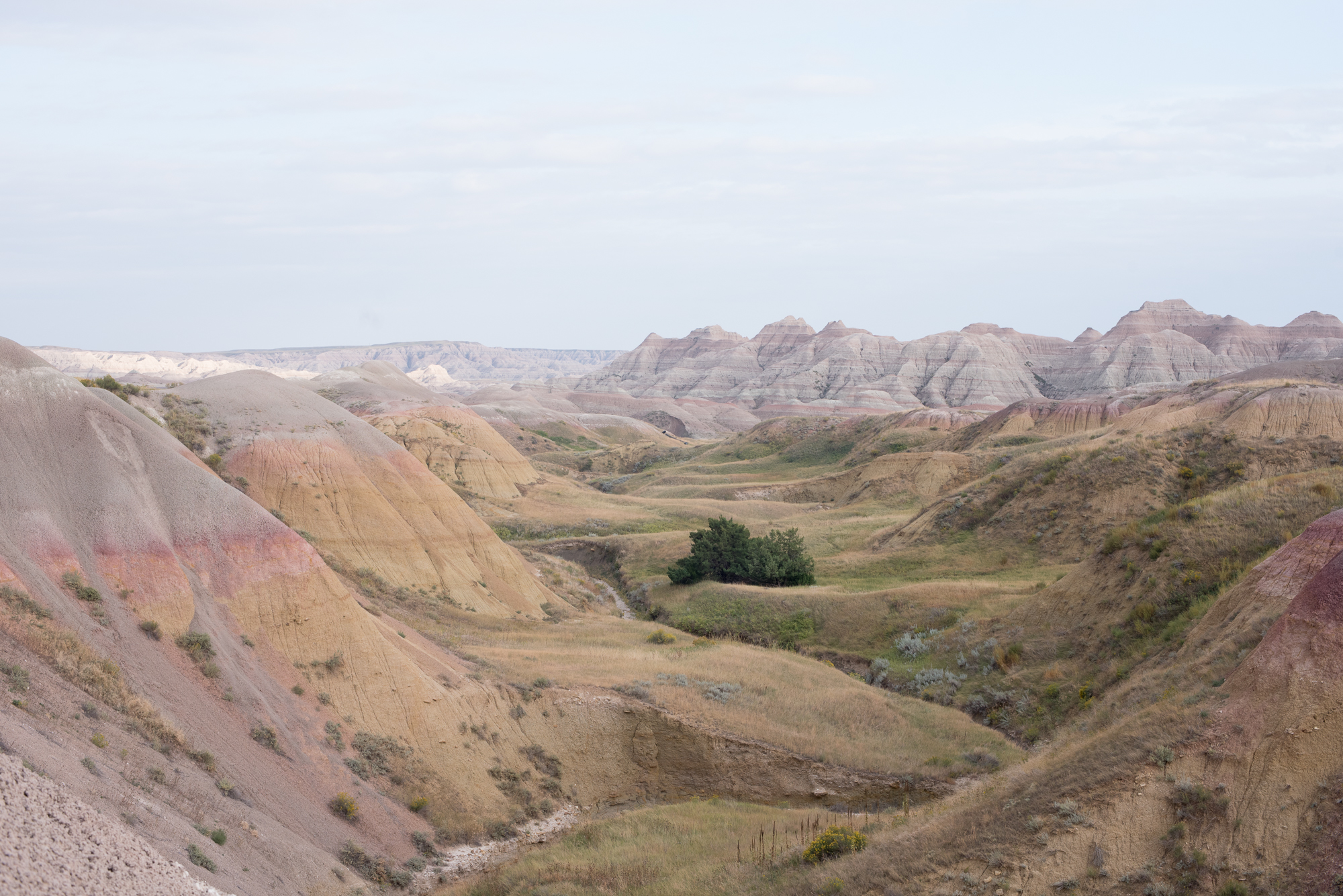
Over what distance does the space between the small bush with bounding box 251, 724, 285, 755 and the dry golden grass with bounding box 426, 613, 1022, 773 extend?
23.3ft

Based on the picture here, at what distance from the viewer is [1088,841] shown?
456 inches

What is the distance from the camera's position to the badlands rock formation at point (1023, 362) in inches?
5994

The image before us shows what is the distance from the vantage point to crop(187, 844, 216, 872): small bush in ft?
36.9

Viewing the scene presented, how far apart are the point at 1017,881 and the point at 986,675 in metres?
17.2

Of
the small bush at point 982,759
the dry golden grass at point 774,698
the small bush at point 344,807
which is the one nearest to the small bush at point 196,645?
the small bush at point 344,807

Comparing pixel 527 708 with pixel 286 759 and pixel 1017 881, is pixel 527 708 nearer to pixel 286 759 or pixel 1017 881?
pixel 286 759

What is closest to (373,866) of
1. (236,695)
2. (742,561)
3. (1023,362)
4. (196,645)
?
(236,695)

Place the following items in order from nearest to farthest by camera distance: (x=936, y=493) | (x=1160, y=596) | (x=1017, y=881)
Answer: (x=1017, y=881) < (x=1160, y=596) < (x=936, y=493)

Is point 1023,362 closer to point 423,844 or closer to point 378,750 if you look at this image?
point 378,750

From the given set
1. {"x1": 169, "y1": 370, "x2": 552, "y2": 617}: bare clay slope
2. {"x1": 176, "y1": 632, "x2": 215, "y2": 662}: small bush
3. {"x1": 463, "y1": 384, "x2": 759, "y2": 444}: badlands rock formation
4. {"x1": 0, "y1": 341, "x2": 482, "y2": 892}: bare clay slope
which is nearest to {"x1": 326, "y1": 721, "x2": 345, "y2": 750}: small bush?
{"x1": 0, "y1": 341, "x2": 482, "y2": 892}: bare clay slope

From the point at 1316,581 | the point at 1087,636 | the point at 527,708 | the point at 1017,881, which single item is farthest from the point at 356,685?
the point at 1087,636

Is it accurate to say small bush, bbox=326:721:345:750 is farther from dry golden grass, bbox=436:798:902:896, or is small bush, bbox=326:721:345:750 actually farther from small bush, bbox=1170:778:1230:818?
small bush, bbox=1170:778:1230:818

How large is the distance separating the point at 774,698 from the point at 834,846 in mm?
10022

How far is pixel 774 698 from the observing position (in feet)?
79.3
